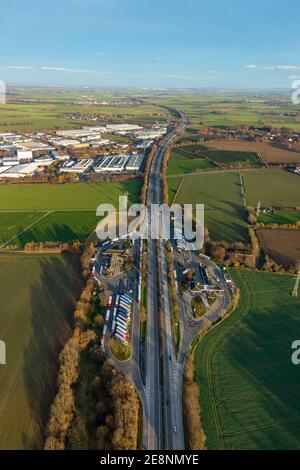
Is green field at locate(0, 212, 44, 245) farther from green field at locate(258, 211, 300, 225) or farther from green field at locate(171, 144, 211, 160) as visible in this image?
green field at locate(171, 144, 211, 160)

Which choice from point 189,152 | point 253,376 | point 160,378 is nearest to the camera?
point 160,378

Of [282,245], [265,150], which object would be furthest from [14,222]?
[265,150]

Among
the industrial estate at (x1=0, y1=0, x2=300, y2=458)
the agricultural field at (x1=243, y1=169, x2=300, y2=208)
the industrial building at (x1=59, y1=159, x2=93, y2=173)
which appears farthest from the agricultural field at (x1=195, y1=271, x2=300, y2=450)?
the industrial building at (x1=59, y1=159, x2=93, y2=173)

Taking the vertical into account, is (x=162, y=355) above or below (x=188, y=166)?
below

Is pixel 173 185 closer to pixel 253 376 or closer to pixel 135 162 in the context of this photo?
pixel 135 162

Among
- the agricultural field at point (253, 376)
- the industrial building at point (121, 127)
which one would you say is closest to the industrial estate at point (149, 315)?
the agricultural field at point (253, 376)

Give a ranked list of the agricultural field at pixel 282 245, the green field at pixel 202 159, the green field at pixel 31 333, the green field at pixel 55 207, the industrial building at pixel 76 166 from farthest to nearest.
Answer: the industrial building at pixel 76 166, the green field at pixel 202 159, the green field at pixel 55 207, the agricultural field at pixel 282 245, the green field at pixel 31 333

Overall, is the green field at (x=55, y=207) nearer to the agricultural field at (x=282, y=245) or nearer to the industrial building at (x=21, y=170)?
the industrial building at (x=21, y=170)
